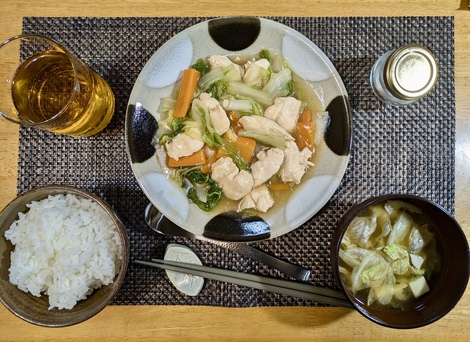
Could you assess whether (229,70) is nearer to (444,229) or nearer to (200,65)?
(200,65)

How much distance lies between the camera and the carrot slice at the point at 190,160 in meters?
1.83

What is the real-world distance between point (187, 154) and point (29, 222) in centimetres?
71

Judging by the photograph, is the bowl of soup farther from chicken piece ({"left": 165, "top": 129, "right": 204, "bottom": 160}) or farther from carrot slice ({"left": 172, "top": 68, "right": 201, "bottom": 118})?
carrot slice ({"left": 172, "top": 68, "right": 201, "bottom": 118})

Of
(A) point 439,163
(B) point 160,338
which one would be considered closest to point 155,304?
(B) point 160,338

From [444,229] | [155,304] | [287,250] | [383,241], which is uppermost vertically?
[444,229]

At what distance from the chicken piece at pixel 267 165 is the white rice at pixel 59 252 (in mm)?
671

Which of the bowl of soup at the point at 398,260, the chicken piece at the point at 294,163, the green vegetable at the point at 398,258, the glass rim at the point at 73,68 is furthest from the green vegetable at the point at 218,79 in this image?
the green vegetable at the point at 398,258

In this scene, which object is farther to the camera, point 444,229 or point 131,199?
point 131,199

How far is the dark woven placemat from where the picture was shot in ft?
6.40

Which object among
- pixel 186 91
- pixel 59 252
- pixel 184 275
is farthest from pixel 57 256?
pixel 186 91

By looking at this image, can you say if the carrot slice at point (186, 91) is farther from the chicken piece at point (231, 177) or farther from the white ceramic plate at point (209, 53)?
the chicken piece at point (231, 177)

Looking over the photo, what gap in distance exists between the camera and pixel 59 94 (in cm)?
188

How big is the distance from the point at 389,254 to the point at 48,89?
1.59 meters

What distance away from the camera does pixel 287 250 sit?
1.94 meters
